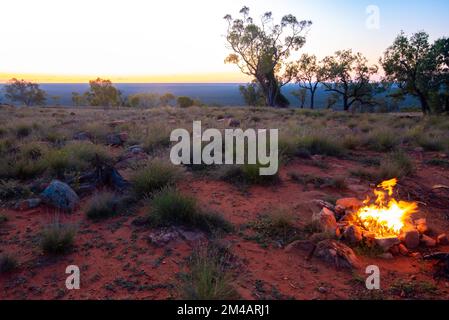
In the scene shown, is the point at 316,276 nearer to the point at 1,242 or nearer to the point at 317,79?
the point at 1,242

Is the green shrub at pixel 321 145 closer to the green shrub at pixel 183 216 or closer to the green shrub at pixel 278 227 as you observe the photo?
the green shrub at pixel 278 227

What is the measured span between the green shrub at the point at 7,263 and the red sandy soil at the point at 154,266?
0.25 ft

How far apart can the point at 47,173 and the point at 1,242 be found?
2760mm

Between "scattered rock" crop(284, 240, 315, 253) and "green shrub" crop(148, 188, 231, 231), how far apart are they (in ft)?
3.07

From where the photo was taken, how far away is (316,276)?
389 cm

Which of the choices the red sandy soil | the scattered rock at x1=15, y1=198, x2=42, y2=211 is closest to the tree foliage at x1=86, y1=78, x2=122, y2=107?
the scattered rock at x1=15, y1=198, x2=42, y2=211

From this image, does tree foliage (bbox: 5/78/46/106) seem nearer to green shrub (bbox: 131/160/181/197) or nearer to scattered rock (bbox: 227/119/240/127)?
scattered rock (bbox: 227/119/240/127)

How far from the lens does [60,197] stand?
5.61 meters

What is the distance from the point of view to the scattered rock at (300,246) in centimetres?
443

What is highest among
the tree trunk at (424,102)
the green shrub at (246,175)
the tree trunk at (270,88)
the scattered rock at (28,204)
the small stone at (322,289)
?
the tree trunk at (270,88)

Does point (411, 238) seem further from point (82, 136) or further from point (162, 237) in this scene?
point (82, 136)

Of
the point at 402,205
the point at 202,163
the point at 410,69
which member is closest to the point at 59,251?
the point at 202,163

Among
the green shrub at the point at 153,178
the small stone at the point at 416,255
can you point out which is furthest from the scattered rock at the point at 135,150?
the small stone at the point at 416,255

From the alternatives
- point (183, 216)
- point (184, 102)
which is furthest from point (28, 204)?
point (184, 102)
